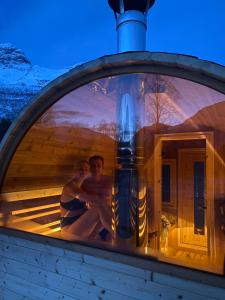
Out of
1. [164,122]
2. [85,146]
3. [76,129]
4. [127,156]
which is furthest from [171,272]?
[76,129]

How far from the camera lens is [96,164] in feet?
9.55

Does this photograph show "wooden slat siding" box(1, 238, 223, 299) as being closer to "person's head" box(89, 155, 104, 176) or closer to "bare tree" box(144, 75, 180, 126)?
"person's head" box(89, 155, 104, 176)

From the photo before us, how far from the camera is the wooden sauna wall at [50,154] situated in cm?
299

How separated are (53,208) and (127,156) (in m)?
1.04

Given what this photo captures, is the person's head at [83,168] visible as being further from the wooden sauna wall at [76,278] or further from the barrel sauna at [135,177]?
the wooden sauna wall at [76,278]

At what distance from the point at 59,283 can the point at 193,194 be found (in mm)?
1495

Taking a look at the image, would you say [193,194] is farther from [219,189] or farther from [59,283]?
[59,283]

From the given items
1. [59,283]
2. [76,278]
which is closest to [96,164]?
[76,278]

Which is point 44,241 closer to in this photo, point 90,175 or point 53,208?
point 53,208

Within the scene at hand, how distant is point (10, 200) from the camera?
139 inches

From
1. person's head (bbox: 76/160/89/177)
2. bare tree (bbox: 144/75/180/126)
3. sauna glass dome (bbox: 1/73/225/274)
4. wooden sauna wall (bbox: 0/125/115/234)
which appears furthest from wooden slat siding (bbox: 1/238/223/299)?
bare tree (bbox: 144/75/180/126)

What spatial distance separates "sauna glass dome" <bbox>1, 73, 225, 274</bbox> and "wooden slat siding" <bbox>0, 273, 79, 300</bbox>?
0.54 metres

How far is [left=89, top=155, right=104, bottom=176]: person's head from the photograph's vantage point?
288 cm

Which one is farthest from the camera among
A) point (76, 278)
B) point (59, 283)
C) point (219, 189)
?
point (59, 283)
